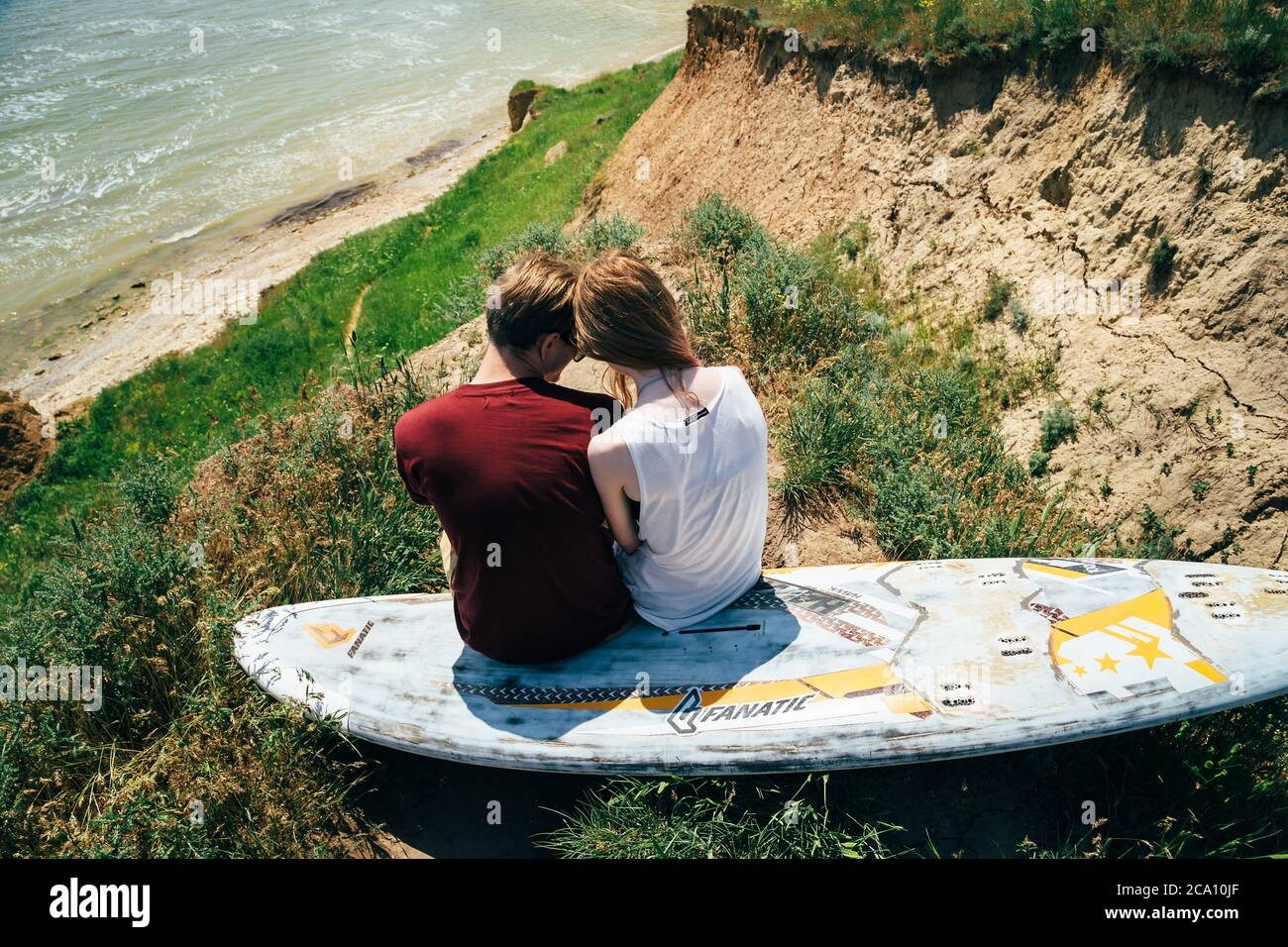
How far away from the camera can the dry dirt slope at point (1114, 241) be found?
4.95 m

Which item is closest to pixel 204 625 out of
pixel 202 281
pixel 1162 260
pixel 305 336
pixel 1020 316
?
pixel 1020 316

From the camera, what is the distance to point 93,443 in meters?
11.2

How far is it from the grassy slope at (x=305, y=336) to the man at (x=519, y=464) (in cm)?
373

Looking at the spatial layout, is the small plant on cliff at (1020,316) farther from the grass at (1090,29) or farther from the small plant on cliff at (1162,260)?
the grass at (1090,29)

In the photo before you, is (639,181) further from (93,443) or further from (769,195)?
(93,443)

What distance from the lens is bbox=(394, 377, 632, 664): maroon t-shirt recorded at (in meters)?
3.04

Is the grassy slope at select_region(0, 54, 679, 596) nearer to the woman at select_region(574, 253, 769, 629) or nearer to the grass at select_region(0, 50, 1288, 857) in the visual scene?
the grass at select_region(0, 50, 1288, 857)

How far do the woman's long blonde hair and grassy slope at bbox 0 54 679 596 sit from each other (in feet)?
13.4

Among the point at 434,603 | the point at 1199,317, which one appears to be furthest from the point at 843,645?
the point at 1199,317

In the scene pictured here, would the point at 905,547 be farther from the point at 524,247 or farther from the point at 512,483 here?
the point at 524,247
